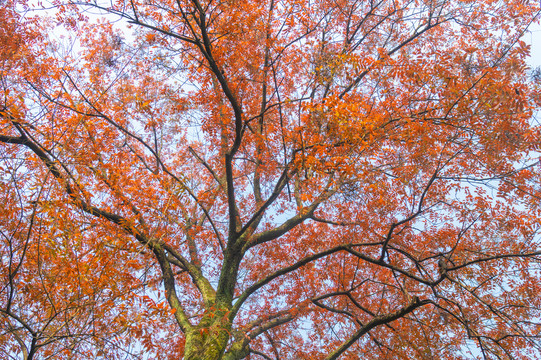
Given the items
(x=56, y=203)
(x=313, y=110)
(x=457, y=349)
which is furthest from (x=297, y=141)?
(x=457, y=349)

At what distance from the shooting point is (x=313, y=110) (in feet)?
16.9

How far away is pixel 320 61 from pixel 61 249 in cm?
584

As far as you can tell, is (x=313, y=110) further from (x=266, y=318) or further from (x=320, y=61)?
(x=266, y=318)

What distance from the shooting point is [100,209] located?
236 inches

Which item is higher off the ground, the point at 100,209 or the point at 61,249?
the point at 100,209

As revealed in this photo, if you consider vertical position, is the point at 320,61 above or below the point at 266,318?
above

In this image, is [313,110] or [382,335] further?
[382,335]

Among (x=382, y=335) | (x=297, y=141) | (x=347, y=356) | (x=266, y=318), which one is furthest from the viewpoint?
(x=382, y=335)

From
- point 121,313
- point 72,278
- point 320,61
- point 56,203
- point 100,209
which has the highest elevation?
point 320,61

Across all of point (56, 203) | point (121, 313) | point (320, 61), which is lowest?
point (121, 313)

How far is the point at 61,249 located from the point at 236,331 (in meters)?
4.59

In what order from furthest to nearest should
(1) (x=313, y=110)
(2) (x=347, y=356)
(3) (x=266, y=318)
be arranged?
(2) (x=347, y=356), (3) (x=266, y=318), (1) (x=313, y=110)

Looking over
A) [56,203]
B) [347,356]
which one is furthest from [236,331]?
[56,203]

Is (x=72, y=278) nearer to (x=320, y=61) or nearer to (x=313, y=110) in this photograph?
(x=313, y=110)
